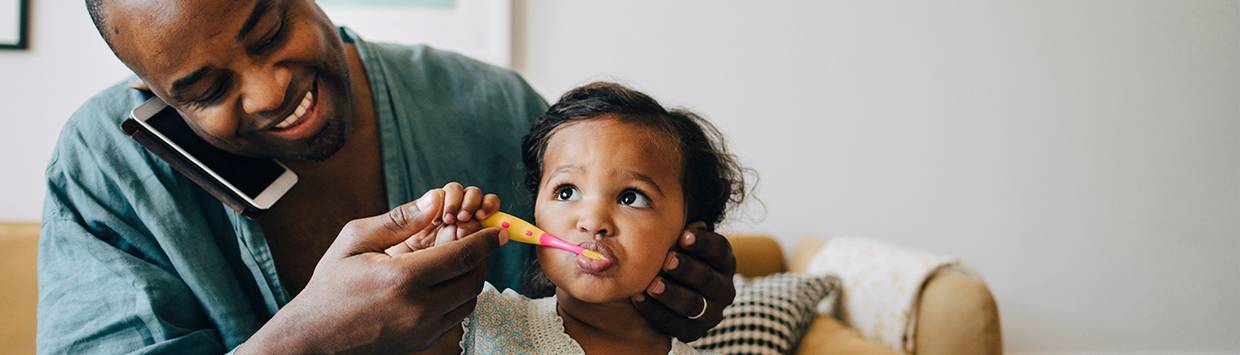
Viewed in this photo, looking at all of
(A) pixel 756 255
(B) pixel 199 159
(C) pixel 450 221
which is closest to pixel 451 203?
(C) pixel 450 221

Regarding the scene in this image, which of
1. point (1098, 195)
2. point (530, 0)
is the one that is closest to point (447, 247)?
point (530, 0)

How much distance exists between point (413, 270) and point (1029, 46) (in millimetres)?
2361

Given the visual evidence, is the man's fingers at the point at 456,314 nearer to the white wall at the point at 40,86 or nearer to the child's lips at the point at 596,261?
the child's lips at the point at 596,261

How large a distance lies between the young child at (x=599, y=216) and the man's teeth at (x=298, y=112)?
0.32 m

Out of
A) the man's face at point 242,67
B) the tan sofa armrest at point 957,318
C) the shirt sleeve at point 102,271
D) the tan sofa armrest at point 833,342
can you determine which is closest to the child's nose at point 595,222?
the man's face at point 242,67

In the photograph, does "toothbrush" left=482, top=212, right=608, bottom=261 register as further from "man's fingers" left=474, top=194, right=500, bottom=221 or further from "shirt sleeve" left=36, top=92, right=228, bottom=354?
"shirt sleeve" left=36, top=92, right=228, bottom=354

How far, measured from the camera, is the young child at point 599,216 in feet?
3.35

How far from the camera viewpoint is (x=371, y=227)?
90 centimetres

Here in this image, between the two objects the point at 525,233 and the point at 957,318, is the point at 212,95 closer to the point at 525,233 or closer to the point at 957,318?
the point at 525,233

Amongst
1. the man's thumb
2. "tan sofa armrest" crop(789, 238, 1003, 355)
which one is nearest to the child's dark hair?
the man's thumb

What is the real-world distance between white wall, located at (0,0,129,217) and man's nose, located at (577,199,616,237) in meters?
1.94

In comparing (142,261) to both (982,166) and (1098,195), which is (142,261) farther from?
(1098,195)

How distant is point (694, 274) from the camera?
3.70 ft

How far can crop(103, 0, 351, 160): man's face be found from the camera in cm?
104
